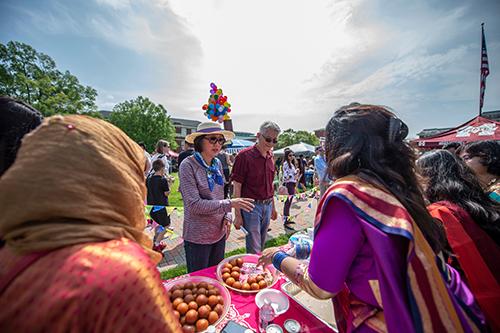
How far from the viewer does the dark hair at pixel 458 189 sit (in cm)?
157

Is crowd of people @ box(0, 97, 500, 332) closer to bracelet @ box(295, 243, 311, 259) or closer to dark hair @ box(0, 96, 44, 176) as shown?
dark hair @ box(0, 96, 44, 176)

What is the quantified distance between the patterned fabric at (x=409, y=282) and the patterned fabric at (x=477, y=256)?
2.81ft

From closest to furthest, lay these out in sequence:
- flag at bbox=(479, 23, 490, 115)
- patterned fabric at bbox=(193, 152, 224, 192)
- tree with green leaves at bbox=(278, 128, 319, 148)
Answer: patterned fabric at bbox=(193, 152, 224, 192) → flag at bbox=(479, 23, 490, 115) → tree with green leaves at bbox=(278, 128, 319, 148)

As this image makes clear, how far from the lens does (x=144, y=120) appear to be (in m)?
35.2

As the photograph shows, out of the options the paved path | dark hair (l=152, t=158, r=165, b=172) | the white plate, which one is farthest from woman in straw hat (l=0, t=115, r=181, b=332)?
dark hair (l=152, t=158, r=165, b=172)

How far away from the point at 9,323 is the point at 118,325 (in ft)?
0.86

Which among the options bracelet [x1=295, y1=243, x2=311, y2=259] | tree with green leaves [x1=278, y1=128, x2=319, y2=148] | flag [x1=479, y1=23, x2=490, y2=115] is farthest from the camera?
tree with green leaves [x1=278, y1=128, x2=319, y2=148]

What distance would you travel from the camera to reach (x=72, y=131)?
0.69 metres

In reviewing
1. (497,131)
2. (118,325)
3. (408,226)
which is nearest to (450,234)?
(408,226)

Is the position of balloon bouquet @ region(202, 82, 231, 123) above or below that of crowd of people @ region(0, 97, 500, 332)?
above

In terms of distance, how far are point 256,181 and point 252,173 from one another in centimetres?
15

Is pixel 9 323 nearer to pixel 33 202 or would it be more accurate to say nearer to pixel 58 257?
pixel 58 257

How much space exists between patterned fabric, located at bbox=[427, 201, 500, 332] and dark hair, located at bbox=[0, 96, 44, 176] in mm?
2867

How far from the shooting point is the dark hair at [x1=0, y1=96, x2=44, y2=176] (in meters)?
0.82
